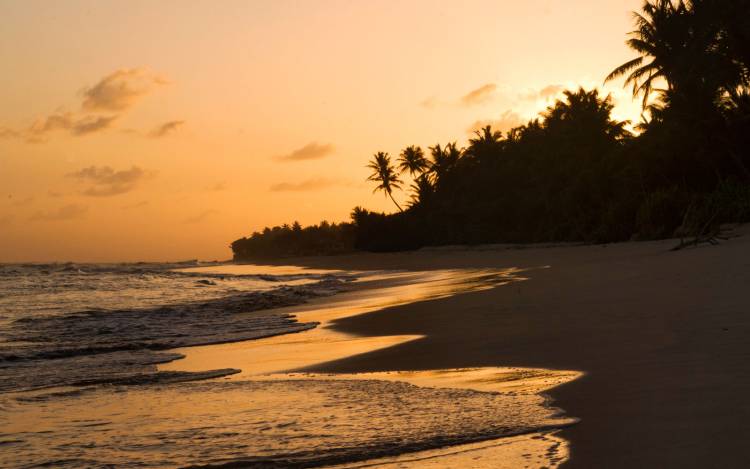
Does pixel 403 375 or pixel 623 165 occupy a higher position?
pixel 623 165

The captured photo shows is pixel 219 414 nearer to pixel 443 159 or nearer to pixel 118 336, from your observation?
pixel 118 336

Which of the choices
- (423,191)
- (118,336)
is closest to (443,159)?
(423,191)

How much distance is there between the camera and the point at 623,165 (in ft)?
145

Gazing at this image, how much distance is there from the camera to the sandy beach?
387cm

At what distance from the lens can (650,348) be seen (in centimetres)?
636

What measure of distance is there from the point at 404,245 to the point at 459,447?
6437cm

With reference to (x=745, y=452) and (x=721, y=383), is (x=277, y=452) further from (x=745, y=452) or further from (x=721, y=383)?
(x=721, y=383)

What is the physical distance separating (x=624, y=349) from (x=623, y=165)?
132ft

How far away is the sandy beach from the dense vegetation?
11.0 m

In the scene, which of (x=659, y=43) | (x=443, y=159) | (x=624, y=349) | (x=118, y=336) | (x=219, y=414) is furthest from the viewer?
(x=443, y=159)

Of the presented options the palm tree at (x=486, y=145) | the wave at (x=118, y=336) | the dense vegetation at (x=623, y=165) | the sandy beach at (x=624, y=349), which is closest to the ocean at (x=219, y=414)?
the wave at (x=118, y=336)

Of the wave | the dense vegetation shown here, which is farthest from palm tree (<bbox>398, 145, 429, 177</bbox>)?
the wave

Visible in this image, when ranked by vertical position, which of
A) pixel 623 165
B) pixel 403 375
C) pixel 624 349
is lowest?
pixel 403 375

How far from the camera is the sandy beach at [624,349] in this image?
387 cm
